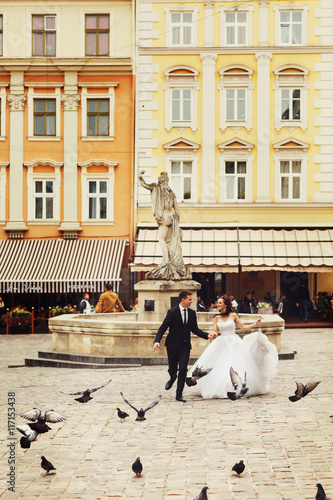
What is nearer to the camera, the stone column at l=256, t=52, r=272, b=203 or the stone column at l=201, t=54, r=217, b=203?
the stone column at l=256, t=52, r=272, b=203

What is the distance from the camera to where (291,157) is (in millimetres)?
32844

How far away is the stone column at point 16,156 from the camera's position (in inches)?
1299

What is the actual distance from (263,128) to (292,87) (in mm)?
2008

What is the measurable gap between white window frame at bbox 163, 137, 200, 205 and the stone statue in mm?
13496

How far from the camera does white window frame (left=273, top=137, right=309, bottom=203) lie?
107 ft

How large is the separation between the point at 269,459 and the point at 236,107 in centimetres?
2609

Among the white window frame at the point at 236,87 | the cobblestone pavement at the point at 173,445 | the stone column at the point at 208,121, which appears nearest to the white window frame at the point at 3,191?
the stone column at the point at 208,121

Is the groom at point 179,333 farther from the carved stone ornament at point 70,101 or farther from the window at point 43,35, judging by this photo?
the window at point 43,35

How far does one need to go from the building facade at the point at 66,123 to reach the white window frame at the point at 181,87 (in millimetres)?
1428

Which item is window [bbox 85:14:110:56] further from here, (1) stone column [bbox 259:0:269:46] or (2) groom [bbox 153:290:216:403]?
(2) groom [bbox 153:290:216:403]

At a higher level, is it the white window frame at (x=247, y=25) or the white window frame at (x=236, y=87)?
the white window frame at (x=247, y=25)

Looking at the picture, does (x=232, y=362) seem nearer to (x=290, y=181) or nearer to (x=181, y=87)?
(x=290, y=181)

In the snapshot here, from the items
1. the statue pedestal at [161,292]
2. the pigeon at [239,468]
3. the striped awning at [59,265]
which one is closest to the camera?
the pigeon at [239,468]

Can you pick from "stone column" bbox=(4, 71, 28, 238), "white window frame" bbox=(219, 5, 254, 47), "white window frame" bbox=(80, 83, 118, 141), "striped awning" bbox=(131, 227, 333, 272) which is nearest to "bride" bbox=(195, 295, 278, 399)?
"striped awning" bbox=(131, 227, 333, 272)
